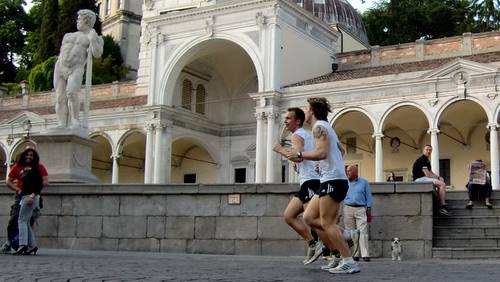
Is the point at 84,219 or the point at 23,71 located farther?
the point at 23,71

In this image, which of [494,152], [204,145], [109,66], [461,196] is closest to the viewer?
[461,196]

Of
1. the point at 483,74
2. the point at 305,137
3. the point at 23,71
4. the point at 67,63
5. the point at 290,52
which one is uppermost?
the point at 23,71

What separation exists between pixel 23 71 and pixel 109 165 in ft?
67.4

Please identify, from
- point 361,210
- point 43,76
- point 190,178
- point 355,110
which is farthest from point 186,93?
point 361,210

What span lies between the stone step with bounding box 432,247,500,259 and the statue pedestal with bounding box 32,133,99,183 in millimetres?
7250

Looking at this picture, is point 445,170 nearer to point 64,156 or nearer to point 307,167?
point 64,156

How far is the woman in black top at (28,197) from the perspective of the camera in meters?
10.0

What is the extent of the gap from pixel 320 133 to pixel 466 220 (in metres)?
6.03

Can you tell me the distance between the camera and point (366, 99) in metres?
28.2

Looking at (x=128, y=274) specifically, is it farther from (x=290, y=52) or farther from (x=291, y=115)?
(x=290, y=52)

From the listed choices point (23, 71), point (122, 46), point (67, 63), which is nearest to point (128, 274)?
point (67, 63)

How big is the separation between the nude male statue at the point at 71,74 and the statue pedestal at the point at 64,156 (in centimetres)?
35

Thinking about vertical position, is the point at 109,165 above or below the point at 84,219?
above

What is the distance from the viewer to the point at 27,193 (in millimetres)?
10164
